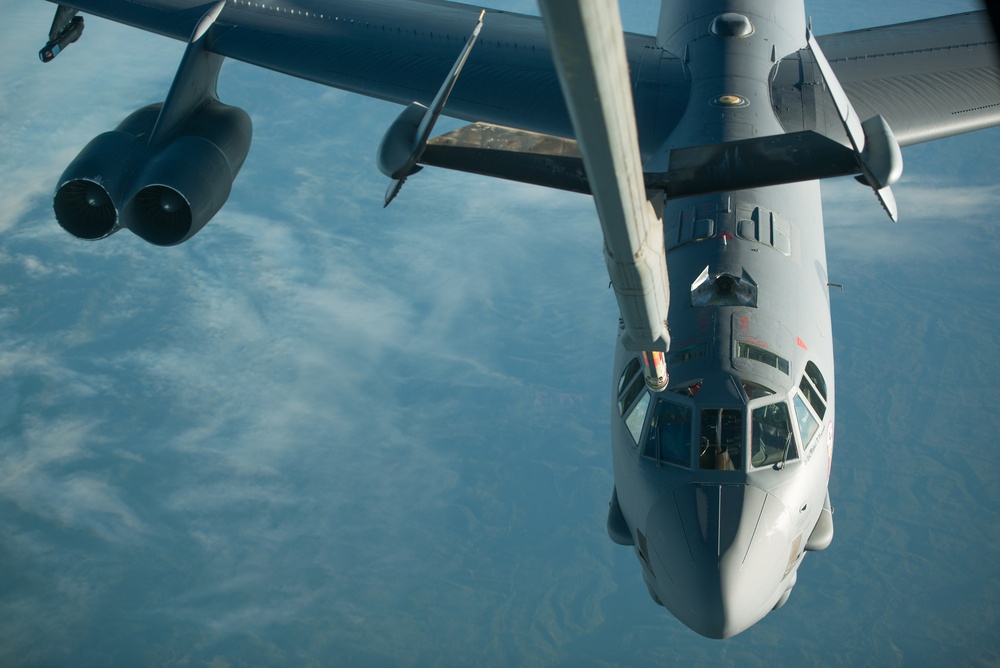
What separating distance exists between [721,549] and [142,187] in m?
13.8

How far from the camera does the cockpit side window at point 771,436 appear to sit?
14297 mm

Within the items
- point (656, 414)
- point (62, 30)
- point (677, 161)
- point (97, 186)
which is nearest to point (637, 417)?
point (656, 414)

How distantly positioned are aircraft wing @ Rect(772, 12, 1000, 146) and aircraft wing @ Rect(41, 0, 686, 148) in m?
2.85

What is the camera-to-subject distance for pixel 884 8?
144750 millimetres

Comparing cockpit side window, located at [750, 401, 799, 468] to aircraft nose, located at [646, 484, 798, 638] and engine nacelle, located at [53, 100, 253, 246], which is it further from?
engine nacelle, located at [53, 100, 253, 246]

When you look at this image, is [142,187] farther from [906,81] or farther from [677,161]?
[906,81]

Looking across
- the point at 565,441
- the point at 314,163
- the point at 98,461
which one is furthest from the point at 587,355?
the point at 98,461

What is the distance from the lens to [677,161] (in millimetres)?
11586

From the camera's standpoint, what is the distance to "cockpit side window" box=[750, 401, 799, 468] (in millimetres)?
14297

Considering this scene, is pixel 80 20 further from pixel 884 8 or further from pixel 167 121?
pixel 884 8

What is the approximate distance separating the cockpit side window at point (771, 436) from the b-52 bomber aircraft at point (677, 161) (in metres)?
0.03

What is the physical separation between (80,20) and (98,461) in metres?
97.3

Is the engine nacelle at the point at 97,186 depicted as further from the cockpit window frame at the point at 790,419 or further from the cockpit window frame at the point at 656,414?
the cockpit window frame at the point at 790,419

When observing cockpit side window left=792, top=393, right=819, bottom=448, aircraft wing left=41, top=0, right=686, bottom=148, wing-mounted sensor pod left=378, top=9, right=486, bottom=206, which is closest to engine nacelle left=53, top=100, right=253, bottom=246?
aircraft wing left=41, top=0, right=686, bottom=148
